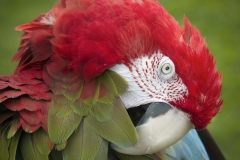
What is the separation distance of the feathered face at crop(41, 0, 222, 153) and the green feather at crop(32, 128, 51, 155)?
0.64 ft

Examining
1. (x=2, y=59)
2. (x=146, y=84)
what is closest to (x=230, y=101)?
(x=2, y=59)

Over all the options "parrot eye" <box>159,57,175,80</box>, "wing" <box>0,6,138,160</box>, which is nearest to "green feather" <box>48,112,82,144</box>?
"wing" <box>0,6,138,160</box>

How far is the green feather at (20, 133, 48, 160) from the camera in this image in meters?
1.26

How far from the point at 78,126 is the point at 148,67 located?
0.84ft

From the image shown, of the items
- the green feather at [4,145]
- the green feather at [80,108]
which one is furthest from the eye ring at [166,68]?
the green feather at [4,145]

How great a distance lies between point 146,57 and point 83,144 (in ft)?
0.98

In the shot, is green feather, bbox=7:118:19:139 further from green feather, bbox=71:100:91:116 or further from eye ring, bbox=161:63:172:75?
eye ring, bbox=161:63:172:75

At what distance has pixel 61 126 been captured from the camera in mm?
1267

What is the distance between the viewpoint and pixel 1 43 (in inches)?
122

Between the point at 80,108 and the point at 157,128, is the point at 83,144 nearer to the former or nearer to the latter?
the point at 80,108

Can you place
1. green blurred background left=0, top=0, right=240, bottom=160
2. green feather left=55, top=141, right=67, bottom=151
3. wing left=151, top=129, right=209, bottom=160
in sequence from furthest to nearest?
green blurred background left=0, top=0, right=240, bottom=160, wing left=151, top=129, right=209, bottom=160, green feather left=55, top=141, right=67, bottom=151

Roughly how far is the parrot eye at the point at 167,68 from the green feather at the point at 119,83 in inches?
4.3

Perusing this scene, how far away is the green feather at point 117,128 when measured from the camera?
4.17ft

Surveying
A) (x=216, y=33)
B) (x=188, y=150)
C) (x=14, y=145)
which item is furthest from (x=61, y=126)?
(x=216, y=33)
